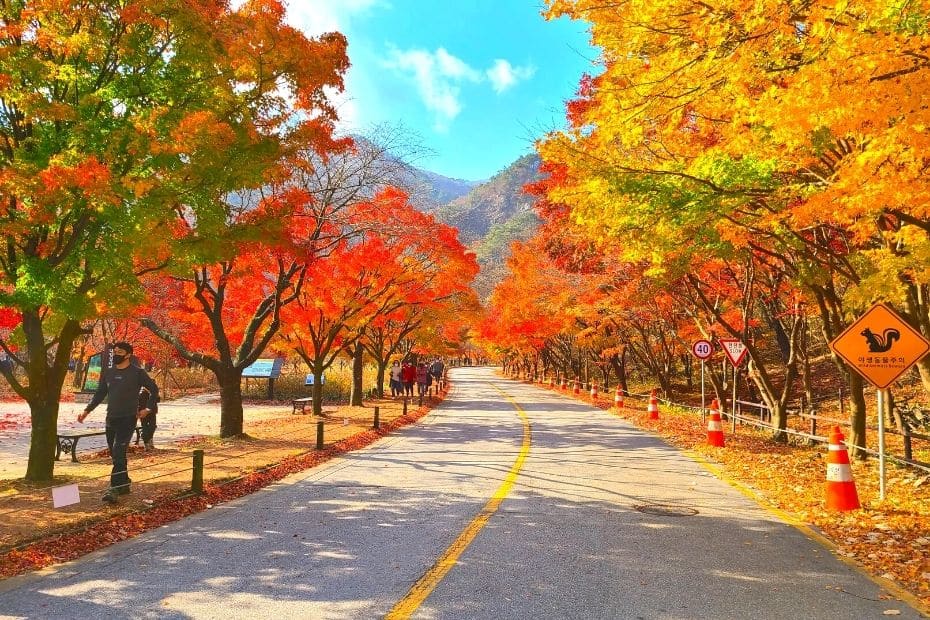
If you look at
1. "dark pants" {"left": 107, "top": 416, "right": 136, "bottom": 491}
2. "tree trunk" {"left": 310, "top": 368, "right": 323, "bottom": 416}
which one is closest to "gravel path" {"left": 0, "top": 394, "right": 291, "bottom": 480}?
"tree trunk" {"left": 310, "top": 368, "right": 323, "bottom": 416}

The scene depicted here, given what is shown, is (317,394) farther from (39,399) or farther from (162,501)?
(162,501)

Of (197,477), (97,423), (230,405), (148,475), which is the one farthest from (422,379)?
(197,477)

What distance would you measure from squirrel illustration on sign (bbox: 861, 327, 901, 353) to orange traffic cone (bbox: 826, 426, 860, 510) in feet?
4.54

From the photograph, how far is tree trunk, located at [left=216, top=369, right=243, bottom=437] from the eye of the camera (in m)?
16.3

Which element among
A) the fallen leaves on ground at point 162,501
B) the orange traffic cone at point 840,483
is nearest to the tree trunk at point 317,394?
the fallen leaves on ground at point 162,501

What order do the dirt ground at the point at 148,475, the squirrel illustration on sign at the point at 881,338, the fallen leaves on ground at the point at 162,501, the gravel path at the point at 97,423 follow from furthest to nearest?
the gravel path at the point at 97,423 < the squirrel illustration on sign at the point at 881,338 < the dirt ground at the point at 148,475 < the fallen leaves on ground at the point at 162,501

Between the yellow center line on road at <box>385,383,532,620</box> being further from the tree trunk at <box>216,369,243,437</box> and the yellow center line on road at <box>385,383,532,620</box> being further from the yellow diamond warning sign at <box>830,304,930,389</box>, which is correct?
the tree trunk at <box>216,369,243,437</box>

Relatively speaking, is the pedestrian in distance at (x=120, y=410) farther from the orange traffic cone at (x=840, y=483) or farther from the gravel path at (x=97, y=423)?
the orange traffic cone at (x=840, y=483)

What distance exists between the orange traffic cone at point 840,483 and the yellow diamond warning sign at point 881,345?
3.37ft

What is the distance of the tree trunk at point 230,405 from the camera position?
16.3 metres

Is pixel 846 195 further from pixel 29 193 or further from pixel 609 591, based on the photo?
pixel 29 193

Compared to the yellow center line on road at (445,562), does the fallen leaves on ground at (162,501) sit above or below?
below

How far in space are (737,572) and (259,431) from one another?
52.2ft

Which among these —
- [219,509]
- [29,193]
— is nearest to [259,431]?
[219,509]
